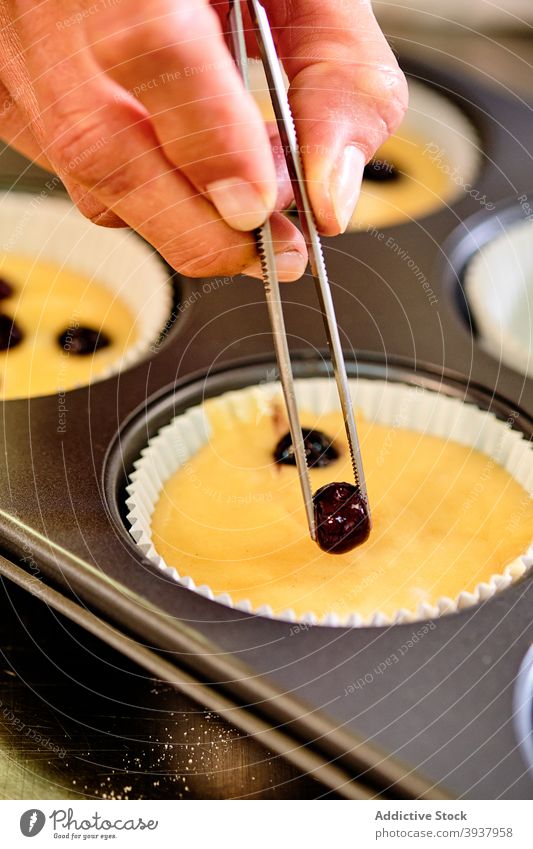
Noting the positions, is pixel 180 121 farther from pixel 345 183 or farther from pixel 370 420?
pixel 370 420

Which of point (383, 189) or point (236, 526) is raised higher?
point (383, 189)

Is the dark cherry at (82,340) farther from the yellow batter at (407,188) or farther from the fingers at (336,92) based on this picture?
the fingers at (336,92)

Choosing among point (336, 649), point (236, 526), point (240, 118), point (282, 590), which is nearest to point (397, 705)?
point (336, 649)

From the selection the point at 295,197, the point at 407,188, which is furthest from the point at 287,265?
the point at 407,188

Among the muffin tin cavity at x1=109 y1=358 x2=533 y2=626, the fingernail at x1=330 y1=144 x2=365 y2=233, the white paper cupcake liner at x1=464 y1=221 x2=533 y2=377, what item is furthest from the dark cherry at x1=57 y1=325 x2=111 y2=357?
the fingernail at x1=330 y1=144 x2=365 y2=233

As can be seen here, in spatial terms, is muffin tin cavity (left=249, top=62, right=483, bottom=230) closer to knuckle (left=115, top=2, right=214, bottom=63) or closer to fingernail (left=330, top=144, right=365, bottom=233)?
fingernail (left=330, top=144, right=365, bottom=233)
